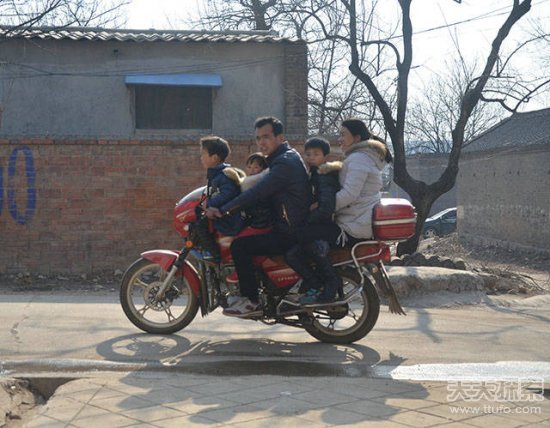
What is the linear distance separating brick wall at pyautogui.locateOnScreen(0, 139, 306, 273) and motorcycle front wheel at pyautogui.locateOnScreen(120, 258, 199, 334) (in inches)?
219

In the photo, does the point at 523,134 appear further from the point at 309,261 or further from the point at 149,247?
the point at 309,261

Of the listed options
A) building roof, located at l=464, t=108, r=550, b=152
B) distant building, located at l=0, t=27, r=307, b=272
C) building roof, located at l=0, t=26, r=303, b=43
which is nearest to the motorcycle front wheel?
distant building, located at l=0, t=27, r=307, b=272

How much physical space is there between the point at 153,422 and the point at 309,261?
2456mm

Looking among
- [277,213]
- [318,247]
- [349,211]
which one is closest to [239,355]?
[318,247]

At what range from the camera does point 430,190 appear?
56.3 ft

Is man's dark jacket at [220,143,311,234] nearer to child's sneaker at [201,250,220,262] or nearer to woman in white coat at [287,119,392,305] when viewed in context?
woman in white coat at [287,119,392,305]

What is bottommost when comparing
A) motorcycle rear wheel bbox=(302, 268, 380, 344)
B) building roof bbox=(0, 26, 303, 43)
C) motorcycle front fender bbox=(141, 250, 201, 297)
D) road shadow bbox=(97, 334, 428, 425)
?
road shadow bbox=(97, 334, 428, 425)

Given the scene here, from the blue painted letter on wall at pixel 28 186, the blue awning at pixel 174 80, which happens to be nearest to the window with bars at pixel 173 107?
the blue awning at pixel 174 80

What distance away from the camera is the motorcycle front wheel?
23.0 feet

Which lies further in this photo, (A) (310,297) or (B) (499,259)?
(B) (499,259)

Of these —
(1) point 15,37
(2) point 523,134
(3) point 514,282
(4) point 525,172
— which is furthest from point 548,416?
(2) point 523,134

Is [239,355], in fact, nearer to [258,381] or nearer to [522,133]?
[258,381]

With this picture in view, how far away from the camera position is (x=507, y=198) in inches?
1199

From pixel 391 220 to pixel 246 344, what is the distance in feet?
5.37
